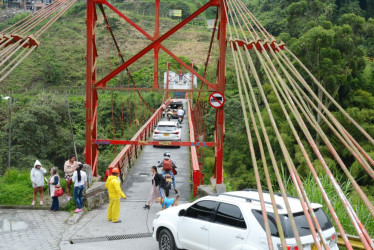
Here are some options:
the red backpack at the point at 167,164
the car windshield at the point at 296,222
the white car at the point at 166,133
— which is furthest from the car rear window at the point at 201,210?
the white car at the point at 166,133

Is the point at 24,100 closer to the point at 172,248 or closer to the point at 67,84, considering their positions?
the point at 67,84

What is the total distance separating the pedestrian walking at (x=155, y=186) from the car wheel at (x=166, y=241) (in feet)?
9.82

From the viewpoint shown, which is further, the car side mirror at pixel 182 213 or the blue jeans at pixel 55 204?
the blue jeans at pixel 55 204

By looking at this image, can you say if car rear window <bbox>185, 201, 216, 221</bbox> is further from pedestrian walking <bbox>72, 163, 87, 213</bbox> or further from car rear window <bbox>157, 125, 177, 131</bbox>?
car rear window <bbox>157, 125, 177, 131</bbox>

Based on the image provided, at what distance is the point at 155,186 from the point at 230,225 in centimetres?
456

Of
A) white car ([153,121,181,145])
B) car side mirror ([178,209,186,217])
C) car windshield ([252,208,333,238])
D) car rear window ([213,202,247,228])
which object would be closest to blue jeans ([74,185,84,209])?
car side mirror ([178,209,186,217])

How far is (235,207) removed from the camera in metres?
6.48

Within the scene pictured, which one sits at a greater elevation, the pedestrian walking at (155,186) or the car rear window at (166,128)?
the pedestrian walking at (155,186)

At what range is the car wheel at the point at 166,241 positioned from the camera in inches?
293

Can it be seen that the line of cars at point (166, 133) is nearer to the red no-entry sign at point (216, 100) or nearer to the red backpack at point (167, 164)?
the red backpack at point (167, 164)

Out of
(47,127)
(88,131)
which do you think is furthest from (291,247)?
(47,127)

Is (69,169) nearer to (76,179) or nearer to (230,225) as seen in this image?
(76,179)

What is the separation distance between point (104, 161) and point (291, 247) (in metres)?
20.1

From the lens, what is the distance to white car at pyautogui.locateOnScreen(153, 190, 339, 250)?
5844 millimetres
